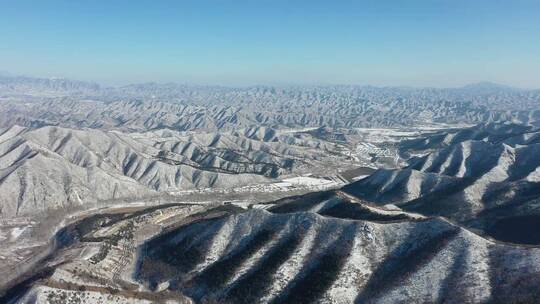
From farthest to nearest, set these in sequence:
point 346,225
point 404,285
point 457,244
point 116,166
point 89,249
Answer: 1. point 116,166
2. point 89,249
3. point 346,225
4. point 457,244
5. point 404,285

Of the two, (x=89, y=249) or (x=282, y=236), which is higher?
(x=282, y=236)

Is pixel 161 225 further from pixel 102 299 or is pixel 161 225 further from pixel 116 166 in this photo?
pixel 116 166

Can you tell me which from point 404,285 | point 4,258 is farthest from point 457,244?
point 4,258

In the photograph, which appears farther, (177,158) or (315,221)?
(177,158)

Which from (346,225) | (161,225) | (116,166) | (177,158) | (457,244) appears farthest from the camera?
(177,158)

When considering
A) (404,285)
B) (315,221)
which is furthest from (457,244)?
(315,221)

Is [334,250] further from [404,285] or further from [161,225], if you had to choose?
[161,225]

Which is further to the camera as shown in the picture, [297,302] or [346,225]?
[346,225]

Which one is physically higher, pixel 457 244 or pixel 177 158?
pixel 457 244

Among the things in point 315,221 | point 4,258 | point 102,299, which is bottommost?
point 4,258
